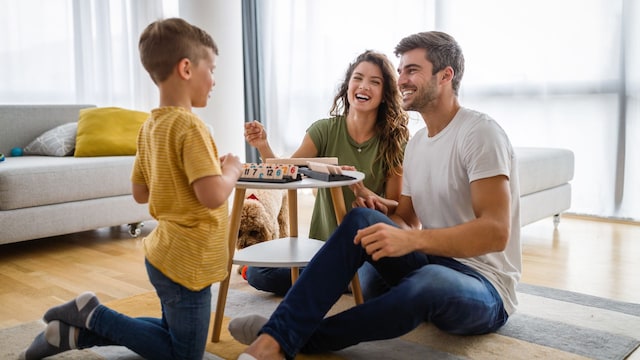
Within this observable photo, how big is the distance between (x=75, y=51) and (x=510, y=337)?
403cm

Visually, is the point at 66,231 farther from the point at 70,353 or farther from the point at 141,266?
the point at 70,353

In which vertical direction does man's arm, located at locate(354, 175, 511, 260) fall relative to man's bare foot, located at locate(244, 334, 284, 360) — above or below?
above

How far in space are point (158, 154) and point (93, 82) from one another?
3.84 m

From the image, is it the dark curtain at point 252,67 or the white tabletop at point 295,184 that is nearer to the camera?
the white tabletop at point 295,184

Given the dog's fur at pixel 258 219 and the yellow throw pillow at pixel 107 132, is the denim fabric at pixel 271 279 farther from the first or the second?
the yellow throw pillow at pixel 107 132

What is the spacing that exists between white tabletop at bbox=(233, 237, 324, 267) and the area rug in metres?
0.23

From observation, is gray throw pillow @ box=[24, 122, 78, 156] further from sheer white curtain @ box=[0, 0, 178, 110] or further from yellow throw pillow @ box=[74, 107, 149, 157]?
sheer white curtain @ box=[0, 0, 178, 110]

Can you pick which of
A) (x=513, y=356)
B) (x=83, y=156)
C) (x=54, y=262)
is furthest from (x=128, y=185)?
(x=513, y=356)

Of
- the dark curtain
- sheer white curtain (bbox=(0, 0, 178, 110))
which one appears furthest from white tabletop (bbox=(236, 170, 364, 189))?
the dark curtain

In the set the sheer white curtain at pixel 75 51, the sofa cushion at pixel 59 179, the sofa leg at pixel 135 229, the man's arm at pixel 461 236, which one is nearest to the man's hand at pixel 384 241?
the man's arm at pixel 461 236

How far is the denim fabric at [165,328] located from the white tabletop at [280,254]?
11.8 inches

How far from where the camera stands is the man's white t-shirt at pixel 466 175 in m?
1.60

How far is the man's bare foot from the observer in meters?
1.43

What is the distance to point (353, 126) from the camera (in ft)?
7.22
